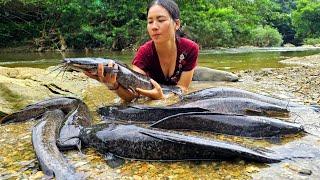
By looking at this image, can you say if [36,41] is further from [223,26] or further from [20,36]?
[223,26]

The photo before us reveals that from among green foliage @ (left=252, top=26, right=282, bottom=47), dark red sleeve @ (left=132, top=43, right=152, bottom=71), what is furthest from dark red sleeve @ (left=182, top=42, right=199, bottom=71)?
green foliage @ (left=252, top=26, right=282, bottom=47)

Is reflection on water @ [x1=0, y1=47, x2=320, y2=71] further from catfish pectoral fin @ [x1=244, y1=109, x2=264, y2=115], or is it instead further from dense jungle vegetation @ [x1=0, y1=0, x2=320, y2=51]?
catfish pectoral fin @ [x1=244, y1=109, x2=264, y2=115]

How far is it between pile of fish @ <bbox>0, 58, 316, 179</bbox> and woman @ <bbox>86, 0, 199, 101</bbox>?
0.30 meters

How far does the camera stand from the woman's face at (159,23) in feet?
14.5

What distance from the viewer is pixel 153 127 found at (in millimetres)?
3094

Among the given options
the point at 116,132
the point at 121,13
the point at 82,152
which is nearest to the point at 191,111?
the point at 116,132

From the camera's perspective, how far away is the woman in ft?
14.6

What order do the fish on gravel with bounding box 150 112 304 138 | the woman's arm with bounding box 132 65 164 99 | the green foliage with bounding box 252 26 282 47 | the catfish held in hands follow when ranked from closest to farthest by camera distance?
the fish on gravel with bounding box 150 112 304 138, the catfish held in hands, the woman's arm with bounding box 132 65 164 99, the green foliage with bounding box 252 26 282 47

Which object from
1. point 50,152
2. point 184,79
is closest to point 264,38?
point 184,79

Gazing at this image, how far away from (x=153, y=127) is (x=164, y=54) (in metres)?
1.98

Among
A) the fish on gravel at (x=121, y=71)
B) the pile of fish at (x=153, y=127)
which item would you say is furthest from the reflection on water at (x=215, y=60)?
the pile of fish at (x=153, y=127)

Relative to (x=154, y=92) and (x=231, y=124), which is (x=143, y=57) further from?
(x=231, y=124)

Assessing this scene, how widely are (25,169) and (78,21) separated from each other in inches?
1033

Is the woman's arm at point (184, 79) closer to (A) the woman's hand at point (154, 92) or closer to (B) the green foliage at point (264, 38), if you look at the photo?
(A) the woman's hand at point (154, 92)
